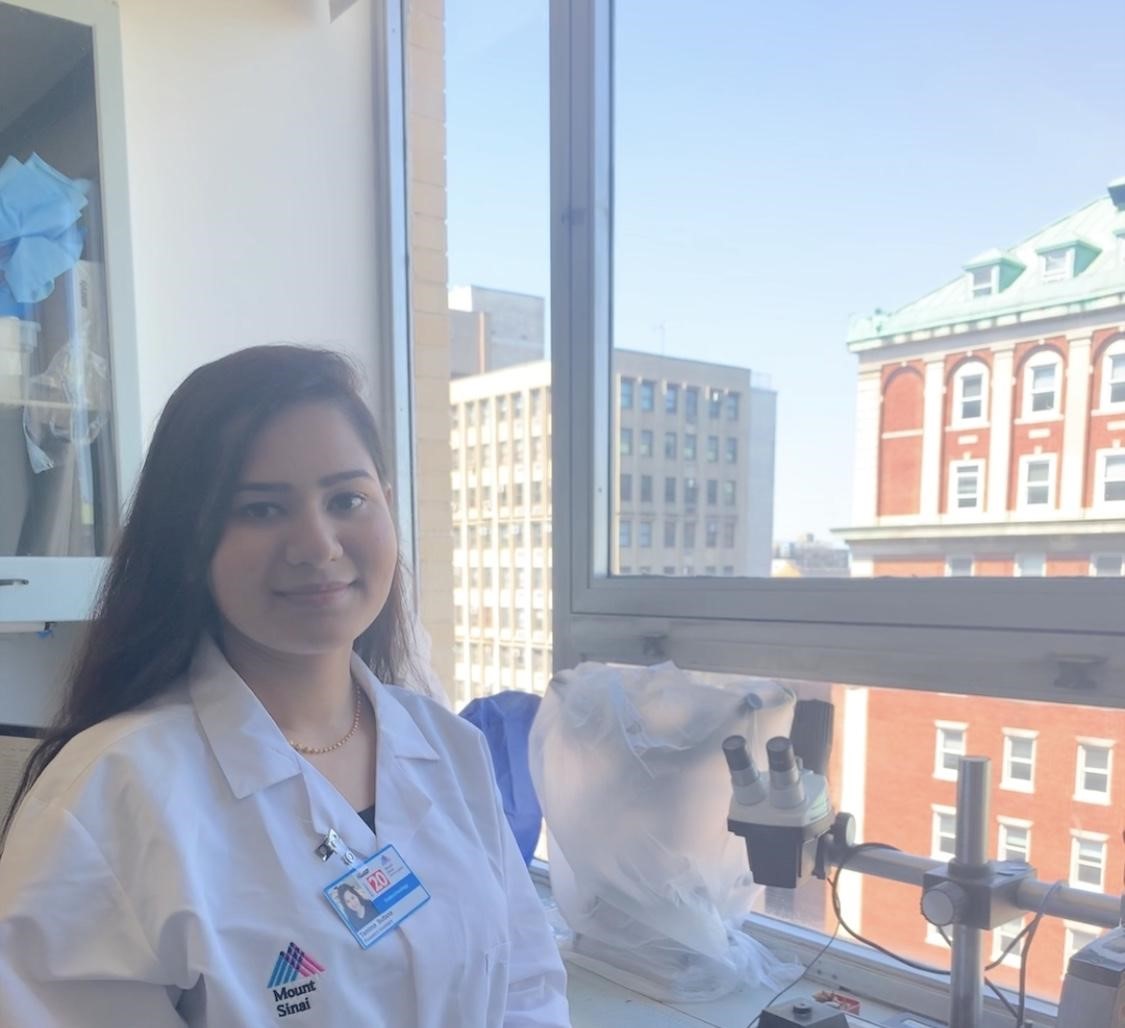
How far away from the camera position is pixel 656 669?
149 centimetres

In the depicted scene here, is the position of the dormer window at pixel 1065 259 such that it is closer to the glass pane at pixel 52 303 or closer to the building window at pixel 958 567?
the building window at pixel 958 567

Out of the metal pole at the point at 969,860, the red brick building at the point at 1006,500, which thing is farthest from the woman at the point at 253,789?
the red brick building at the point at 1006,500

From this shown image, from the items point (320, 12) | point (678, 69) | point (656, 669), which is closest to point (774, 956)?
point (656, 669)

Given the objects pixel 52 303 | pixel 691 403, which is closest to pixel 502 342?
pixel 691 403

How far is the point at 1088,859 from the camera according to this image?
3.97 ft

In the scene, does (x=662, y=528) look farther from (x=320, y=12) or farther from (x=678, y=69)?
(x=320, y=12)

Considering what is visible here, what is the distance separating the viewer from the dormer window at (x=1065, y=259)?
121cm

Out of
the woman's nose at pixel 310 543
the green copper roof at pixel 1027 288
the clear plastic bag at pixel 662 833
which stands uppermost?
the green copper roof at pixel 1027 288

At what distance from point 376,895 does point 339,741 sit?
199 mm

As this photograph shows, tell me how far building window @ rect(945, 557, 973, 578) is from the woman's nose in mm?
851

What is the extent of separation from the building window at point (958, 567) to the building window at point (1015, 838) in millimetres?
349

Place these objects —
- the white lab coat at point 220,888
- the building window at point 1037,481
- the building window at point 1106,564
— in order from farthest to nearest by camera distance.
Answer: the building window at point 1037,481 < the building window at point 1106,564 < the white lab coat at point 220,888

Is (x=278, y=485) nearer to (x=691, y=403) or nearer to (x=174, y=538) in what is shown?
(x=174, y=538)

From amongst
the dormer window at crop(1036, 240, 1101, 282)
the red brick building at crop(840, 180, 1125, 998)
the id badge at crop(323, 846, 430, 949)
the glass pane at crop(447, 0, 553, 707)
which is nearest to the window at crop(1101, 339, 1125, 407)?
the red brick building at crop(840, 180, 1125, 998)
